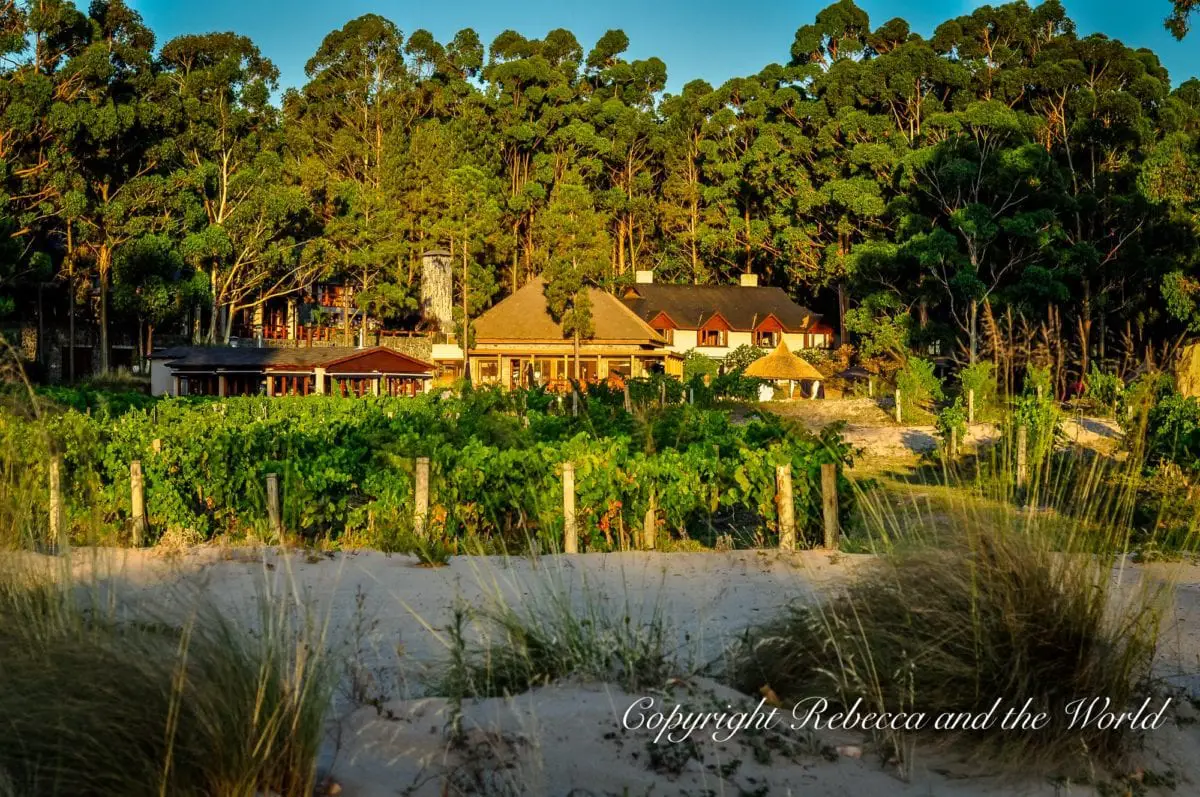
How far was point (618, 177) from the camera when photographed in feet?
236

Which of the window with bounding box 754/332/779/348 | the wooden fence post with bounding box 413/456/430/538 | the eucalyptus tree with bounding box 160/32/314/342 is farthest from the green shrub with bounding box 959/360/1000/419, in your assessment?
the eucalyptus tree with bounding box 160/32/314/342

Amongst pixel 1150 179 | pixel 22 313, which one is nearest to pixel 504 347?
pixel 22 313

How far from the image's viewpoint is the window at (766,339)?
192 ft

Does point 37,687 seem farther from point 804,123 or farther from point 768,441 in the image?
point 804,123

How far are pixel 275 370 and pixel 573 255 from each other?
13244mm

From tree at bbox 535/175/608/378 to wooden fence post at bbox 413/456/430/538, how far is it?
120 feet

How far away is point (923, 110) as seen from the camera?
176 ft

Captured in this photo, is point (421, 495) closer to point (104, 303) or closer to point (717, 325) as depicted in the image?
point (104, 303)

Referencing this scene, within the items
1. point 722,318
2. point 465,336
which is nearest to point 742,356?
point 722,318

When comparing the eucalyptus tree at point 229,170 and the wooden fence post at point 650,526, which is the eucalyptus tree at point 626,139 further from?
the wooden fence post at point 650,526

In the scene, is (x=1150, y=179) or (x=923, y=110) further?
(x=923, y=110)

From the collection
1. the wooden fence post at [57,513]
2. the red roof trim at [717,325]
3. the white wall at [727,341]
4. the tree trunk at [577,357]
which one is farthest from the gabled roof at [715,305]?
the wooden fence post at [57,513]

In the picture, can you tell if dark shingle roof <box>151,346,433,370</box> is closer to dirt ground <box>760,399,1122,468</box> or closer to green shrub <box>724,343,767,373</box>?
dirt ground <box>760,399,1122,468</box>

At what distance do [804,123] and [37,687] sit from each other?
57357 mm
